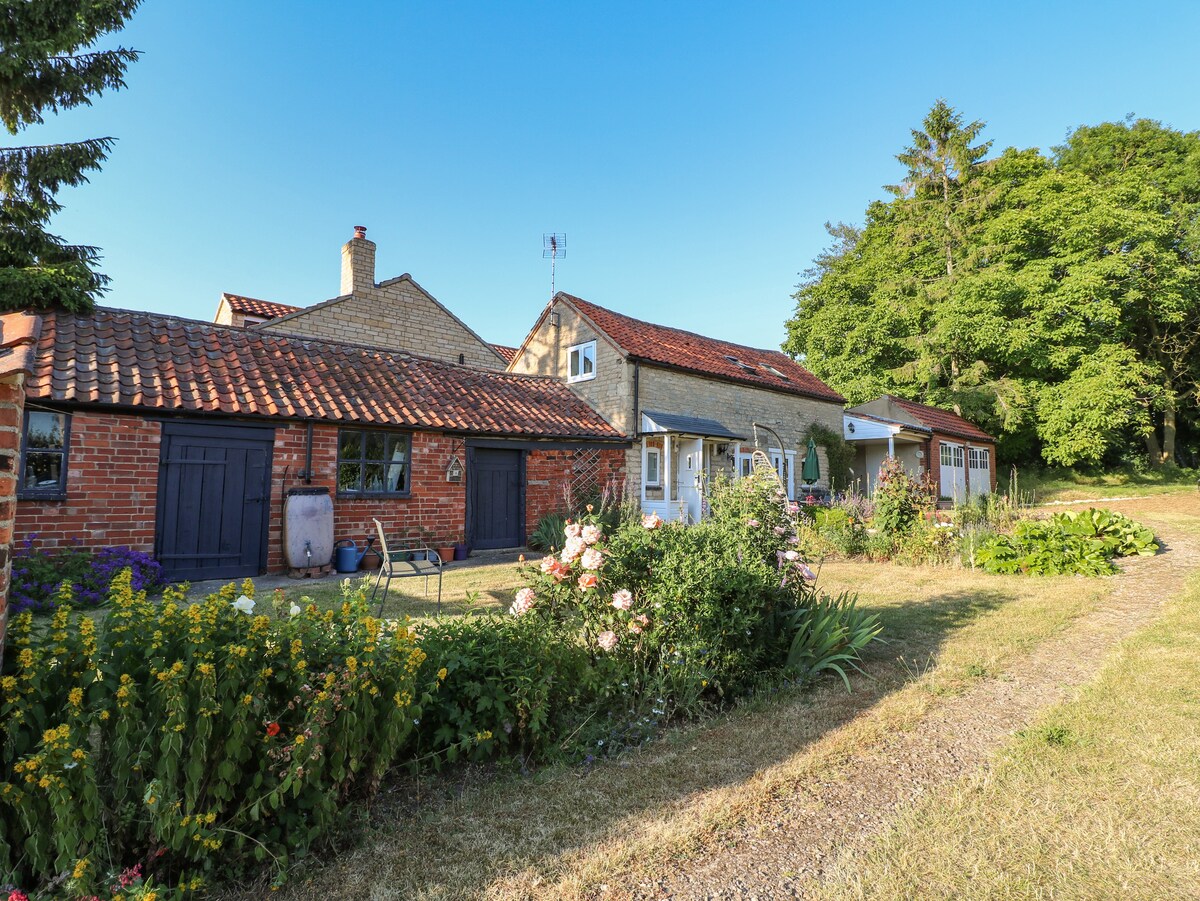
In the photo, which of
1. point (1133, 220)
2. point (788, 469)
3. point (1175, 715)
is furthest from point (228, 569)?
point (1133, 220)

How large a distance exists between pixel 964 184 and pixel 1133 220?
7.00 meters

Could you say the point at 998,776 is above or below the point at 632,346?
below

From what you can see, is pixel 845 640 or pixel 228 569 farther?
pixel 228 569

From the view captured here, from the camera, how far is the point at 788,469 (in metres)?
19.1

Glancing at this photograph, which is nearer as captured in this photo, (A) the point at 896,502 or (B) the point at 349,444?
(A) the point at 896,502

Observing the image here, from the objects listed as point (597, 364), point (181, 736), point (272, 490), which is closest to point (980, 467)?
point (597, 364)

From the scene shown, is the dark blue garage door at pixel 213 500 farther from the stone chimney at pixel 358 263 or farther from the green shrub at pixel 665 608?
the stone chimney at pixel 358 263

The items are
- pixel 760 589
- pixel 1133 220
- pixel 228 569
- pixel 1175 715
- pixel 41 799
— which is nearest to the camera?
pixel 41 799

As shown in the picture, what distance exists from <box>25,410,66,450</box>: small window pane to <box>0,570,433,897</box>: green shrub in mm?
7650

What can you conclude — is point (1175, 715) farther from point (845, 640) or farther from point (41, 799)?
point (41, 799)

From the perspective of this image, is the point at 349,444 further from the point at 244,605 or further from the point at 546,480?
the point at 244,605

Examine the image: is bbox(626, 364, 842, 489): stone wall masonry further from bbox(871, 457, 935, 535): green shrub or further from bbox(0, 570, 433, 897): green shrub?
bbox(0, 570, 433, 897): green shrub

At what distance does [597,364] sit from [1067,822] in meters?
13.9

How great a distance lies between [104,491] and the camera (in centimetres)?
809
